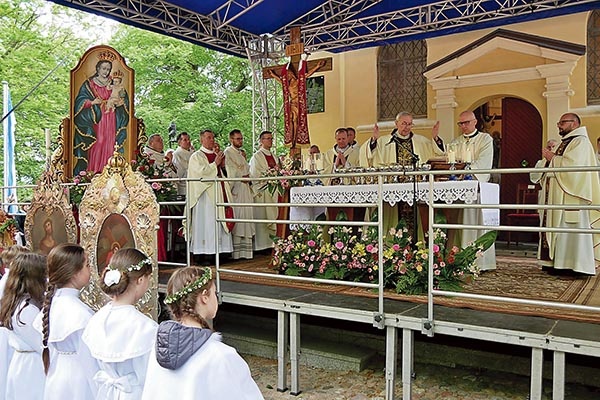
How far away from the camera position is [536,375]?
384cm

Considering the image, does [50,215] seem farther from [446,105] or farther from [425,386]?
[446,105]

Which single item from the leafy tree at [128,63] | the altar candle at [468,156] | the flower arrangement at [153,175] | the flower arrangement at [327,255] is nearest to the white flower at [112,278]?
the flower arrangement at [327,255]

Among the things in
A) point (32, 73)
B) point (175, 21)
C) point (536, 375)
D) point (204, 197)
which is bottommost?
point (536, 375)

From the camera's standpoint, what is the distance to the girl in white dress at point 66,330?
10.6ft

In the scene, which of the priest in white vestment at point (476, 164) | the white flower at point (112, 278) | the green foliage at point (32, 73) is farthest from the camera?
the green foliage at point (32, 73)

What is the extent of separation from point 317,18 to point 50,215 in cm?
564

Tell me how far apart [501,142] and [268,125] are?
4.71m

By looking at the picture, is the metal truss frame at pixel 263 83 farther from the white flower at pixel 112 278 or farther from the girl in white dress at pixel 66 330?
the white flower at pixel 112 278

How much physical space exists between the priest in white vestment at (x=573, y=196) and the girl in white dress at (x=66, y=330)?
5.01m

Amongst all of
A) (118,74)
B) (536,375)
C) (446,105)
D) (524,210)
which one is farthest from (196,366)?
(446,105)

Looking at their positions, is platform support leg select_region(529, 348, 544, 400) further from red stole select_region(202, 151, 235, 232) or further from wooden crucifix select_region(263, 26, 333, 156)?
wooden crucifix select_region(263, 26, 333, 156)

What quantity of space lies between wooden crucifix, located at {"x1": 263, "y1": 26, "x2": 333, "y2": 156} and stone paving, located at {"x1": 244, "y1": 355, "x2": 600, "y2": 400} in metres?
3.98

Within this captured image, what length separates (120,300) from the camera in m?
2.96

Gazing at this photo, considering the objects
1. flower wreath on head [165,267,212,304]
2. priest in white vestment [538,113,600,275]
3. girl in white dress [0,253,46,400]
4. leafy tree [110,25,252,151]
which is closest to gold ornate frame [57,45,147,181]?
girl in white dress [0,253,46,400]
